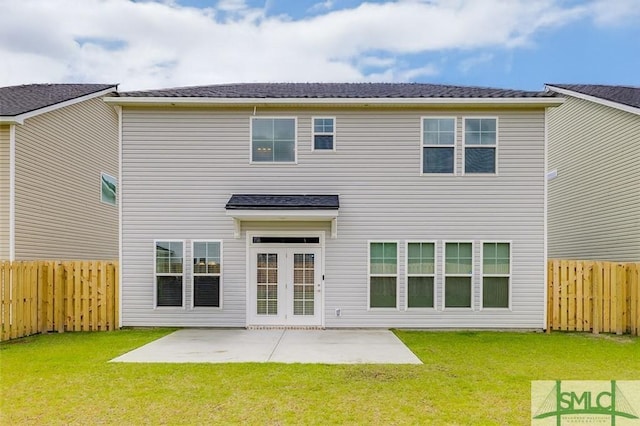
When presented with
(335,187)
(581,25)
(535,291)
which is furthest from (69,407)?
(581,25)

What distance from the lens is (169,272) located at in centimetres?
1072

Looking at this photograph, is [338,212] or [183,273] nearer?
[338,212]

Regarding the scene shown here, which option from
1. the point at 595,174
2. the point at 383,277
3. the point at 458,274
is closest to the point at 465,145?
the point at 458,274

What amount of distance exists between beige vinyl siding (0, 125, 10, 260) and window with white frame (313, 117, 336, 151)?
7.36 m

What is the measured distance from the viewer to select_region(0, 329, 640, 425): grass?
4.96 meters

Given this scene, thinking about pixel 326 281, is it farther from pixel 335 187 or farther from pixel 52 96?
pixel 52 96

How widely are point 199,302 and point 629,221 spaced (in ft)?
37.7

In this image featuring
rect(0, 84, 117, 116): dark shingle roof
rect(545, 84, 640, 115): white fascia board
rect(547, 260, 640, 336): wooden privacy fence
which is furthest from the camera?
rect(545, 84, 640, 115): white fascia board

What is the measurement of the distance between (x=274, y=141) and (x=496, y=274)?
6196 millimetres

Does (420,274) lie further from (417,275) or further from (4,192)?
(4,192)

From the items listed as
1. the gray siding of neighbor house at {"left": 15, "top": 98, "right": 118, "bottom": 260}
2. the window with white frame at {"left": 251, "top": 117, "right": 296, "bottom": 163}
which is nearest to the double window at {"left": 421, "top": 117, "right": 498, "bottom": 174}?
the window with white frame at {"left": 251, "top": 117, "right": 296, "bottom": 163}

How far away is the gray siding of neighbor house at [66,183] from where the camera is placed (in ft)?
36.6

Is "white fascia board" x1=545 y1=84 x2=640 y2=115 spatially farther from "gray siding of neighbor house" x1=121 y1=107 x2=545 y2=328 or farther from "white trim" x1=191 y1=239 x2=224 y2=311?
"white trim" x1=191 y1=239 x2=224 y2=311

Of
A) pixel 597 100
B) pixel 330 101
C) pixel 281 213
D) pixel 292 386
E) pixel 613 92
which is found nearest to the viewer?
pixel 292 386
